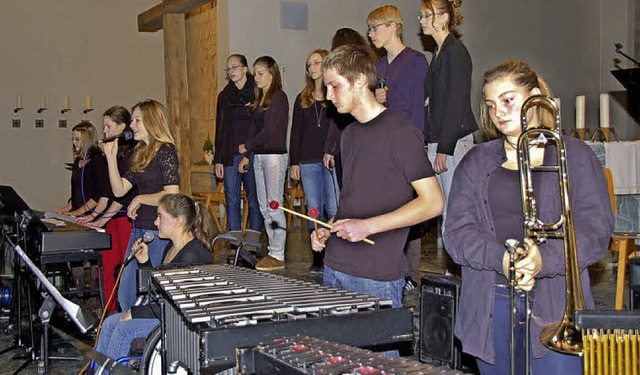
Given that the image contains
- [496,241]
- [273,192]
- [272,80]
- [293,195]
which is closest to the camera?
[496,241]

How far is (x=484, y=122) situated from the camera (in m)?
2.79

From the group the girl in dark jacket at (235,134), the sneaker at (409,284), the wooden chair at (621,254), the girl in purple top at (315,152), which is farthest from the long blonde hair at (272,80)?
the wooden chair at (621,254)

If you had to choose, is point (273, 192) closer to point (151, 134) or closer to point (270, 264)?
point (270, 264)

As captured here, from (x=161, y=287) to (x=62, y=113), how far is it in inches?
368

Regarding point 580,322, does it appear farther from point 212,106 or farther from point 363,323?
point 212,106

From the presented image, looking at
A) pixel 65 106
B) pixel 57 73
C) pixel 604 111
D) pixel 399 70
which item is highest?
pixel 57 73

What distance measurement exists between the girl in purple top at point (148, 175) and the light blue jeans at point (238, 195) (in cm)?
221

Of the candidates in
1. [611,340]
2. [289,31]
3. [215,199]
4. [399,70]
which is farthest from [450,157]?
[289,31]

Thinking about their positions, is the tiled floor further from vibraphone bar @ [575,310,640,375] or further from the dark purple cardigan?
vibraphone bar @ [575,310,640,375]

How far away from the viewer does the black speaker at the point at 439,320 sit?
3320 mm

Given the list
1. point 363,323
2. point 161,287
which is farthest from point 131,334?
point 363,323

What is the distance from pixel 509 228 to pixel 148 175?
278cm

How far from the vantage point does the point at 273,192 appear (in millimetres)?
6543

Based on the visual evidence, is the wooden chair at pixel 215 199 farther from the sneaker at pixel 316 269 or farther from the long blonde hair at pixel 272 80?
the sneaker at pixel 316 269
